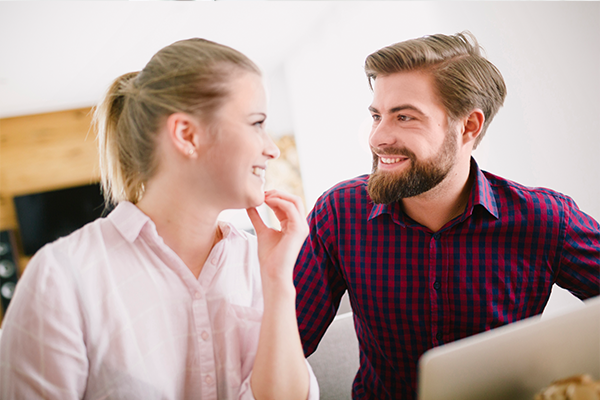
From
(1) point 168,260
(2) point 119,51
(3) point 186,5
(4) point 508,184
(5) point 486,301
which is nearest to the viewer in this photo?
(1) point 168,260

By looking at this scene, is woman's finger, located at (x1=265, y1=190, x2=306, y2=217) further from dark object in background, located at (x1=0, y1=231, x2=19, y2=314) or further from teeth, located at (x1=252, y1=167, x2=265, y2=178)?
dark object in background, located at (x1=0, y1=231, x2=19, y2=314)

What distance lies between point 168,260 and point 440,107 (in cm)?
82

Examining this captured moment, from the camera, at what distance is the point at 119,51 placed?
3707 millimetres

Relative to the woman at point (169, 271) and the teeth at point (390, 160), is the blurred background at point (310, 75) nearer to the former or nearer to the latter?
the woman at point (169, 271)

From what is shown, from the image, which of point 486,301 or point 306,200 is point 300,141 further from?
point 486,301

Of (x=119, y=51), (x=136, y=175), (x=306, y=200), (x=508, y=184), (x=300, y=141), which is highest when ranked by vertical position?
(x=119, y=51)

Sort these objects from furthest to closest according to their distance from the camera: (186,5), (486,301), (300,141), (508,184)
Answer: (300,141) < (186,5) < (508,184) < (486,301)

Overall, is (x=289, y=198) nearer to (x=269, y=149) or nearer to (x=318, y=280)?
(x=269, y=149)

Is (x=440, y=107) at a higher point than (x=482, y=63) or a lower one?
lower

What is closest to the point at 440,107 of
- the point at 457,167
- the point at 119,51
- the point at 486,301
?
the point at 457,167

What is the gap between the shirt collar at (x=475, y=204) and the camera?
1097mm

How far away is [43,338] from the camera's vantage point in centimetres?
67

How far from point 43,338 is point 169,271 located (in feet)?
0.73

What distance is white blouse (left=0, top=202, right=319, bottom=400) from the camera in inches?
26.5
